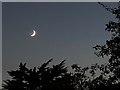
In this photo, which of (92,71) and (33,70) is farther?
(33,70)

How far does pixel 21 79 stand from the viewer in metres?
25.0

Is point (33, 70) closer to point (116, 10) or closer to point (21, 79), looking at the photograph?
point (21, 79)

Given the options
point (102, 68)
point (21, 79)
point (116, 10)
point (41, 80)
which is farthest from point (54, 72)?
point (116, 10)

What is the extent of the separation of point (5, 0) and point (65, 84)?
868cm

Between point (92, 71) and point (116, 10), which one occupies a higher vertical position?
point (116, 10)

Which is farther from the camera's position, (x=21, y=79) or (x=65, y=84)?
(x=21, y=79)

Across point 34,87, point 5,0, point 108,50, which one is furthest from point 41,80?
point 5,0

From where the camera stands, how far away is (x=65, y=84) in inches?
885

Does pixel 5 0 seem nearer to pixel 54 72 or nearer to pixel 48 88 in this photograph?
pixel 48 88

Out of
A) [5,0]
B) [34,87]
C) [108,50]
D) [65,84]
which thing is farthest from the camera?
[34,87]

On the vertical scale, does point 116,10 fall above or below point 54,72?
above

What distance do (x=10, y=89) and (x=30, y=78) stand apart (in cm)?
188

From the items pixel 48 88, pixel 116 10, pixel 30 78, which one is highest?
pixel 116 10

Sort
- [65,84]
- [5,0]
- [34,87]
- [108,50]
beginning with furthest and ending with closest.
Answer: [34,87] < [65,84] < [108,50] < [5,0]
